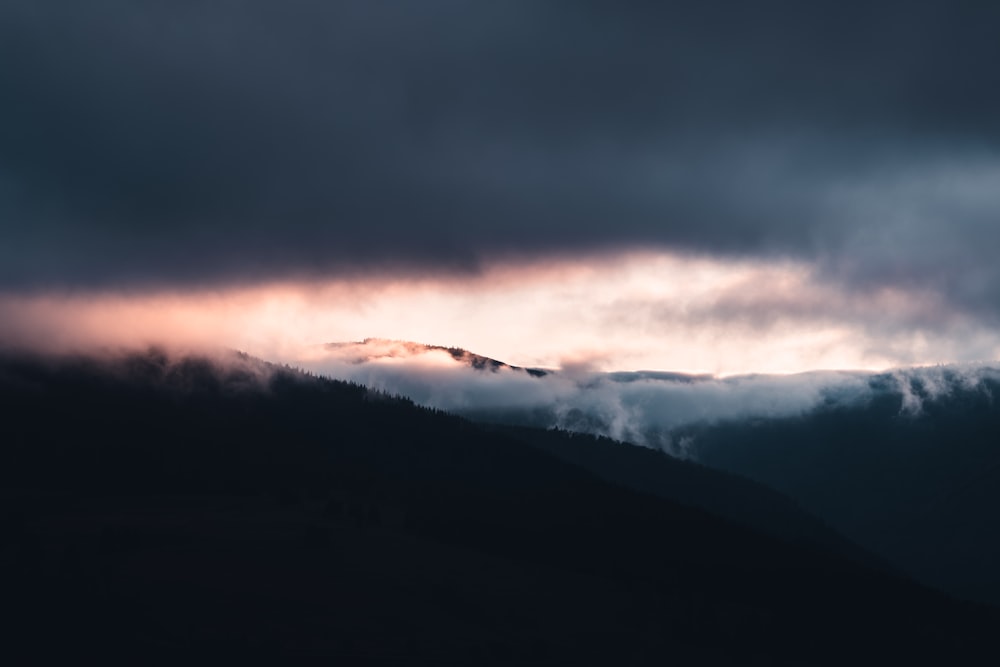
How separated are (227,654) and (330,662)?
642 inches

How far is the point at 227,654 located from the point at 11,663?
3221 centimetres

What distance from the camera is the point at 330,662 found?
647 ft

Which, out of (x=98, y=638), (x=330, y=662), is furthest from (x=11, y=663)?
(x=330, y=662)

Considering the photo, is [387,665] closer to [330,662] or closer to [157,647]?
[330,662]

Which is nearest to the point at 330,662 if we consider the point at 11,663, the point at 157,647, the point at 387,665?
Answer: the point at 387,665

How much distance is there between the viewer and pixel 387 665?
197m

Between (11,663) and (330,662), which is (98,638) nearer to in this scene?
(11,663)

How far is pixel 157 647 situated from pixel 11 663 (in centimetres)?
2160

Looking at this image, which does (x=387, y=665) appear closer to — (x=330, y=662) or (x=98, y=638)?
(x=330, y=662)

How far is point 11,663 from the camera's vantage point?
7421 inches

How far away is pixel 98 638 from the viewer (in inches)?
7844

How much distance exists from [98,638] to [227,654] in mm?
21894

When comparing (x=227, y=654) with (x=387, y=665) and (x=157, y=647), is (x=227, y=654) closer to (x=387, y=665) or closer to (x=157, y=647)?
(x=157, y=647)

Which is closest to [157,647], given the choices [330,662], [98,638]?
[98,638]
